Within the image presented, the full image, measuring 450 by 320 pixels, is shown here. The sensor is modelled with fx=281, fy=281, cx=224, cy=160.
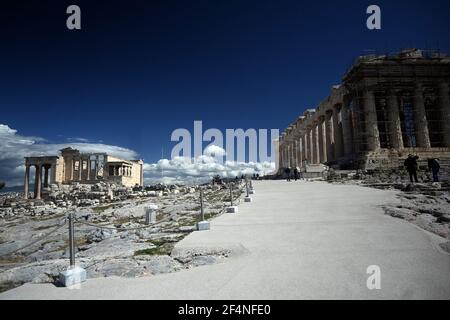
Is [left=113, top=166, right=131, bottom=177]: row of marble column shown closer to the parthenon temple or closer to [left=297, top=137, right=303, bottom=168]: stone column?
[left=297, top=137, right=303, bottom=168]: stone column

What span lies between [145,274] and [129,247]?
2433 mm

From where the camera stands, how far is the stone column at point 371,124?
34.4m

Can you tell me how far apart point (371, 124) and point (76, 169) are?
6525 cm

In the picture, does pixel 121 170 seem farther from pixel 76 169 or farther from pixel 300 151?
pixel 300 151

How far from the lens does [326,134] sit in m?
46.8

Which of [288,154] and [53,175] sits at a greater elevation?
[288,154]

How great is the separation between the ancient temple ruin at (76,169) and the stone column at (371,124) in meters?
50.0

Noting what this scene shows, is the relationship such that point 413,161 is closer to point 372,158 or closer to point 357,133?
point 372,158

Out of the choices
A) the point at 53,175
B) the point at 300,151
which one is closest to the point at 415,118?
the point at 300,151

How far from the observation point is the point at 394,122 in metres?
36.1

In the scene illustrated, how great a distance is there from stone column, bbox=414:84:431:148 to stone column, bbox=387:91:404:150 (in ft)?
6.61

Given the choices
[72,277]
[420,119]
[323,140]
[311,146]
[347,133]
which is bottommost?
[72,277]

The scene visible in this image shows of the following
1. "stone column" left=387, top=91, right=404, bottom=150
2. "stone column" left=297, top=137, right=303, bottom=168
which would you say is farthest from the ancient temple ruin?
"stone column" left=387, top=91, right=404, bottom=150
